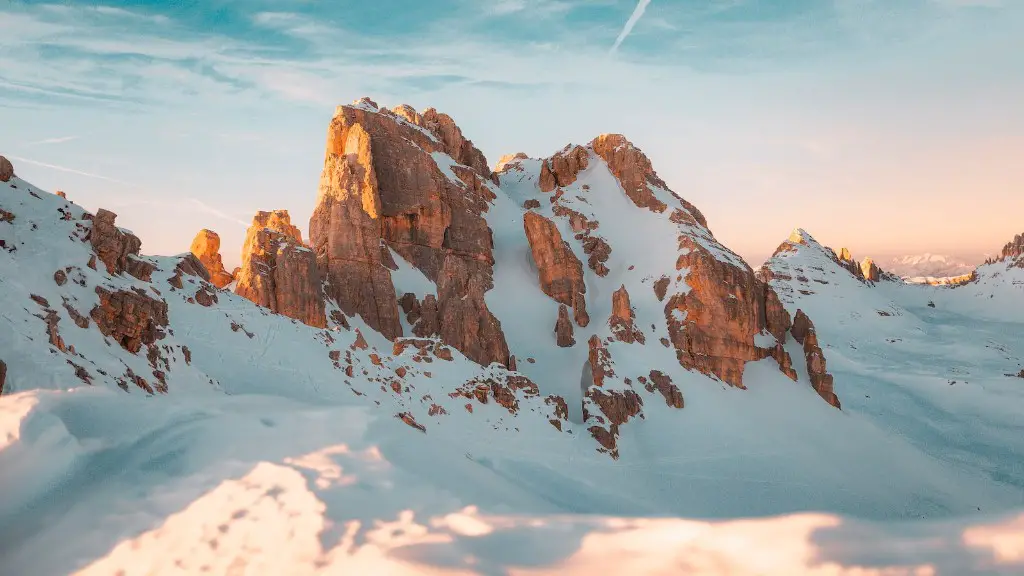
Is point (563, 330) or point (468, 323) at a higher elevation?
point (468, 323)

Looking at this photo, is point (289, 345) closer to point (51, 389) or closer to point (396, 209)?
point (51, 389)

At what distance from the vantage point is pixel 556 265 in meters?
57.8

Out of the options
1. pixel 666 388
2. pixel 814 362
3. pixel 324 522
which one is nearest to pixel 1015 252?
pixel 814 362

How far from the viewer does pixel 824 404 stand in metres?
53.8

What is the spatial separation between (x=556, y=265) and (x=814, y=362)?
981 inches

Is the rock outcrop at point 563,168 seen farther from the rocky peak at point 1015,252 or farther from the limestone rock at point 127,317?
the rocky peak at point 1015,252

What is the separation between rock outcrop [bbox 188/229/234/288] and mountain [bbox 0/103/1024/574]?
231 millimetres

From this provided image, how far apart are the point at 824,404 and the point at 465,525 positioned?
53614 mm

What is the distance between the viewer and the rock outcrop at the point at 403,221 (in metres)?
45.8

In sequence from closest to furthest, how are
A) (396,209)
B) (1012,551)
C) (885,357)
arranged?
(1012,551) → (396,209) → (885,357)

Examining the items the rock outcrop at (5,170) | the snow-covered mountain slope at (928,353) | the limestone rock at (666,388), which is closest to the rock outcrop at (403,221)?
the limestone rock at (666,388)

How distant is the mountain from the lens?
792cm

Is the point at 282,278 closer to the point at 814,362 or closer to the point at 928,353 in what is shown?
the point at 814,362

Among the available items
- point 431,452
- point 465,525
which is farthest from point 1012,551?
point 431,452
